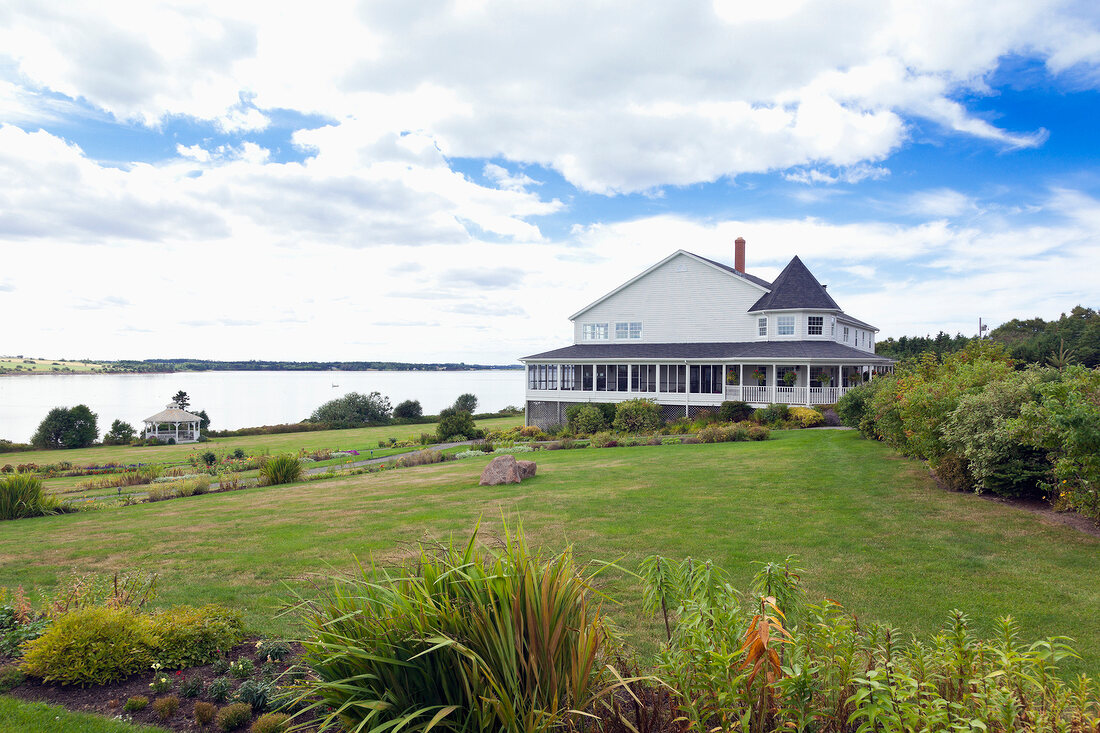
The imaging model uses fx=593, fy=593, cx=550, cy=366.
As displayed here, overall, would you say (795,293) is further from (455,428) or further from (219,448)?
(219,448)

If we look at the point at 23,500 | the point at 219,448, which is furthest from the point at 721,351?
the point at 23,500

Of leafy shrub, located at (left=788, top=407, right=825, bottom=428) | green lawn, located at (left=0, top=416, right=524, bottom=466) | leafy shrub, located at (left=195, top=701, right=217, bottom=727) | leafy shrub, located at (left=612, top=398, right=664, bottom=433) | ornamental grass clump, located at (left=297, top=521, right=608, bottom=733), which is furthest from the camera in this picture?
green lawn, located at (left=0, top=416, right=524, bottom=466)

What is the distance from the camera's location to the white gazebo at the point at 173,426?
136 feet

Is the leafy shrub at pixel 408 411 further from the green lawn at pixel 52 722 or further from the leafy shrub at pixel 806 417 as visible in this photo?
the green lawn at pixel 52 722

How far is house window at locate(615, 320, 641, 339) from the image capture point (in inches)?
1471

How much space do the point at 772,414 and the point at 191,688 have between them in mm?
25882

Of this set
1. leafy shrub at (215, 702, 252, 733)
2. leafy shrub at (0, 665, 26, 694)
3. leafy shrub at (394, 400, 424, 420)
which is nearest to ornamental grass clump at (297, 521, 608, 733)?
leafy shrub at (215, 702, 252, 733)

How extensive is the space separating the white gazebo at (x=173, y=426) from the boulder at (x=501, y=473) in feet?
117

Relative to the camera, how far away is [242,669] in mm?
4750

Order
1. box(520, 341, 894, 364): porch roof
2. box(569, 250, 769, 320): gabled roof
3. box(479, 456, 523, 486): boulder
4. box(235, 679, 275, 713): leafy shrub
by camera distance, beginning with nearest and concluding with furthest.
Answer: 1. box(235, 679, 275, 713): leafy shrub
2. box(479, 456, 523, 486): boulder
3. box(520, 341, 894, 364): porch roof
4. box(569, 250, 769, 320): gabled roof

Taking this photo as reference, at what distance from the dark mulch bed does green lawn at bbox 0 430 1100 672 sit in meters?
1.18

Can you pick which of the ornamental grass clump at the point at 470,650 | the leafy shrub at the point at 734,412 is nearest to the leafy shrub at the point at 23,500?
the ornamental grass clump at the point at 470,650

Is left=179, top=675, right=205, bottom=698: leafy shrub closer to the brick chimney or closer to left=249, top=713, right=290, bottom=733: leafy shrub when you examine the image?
left=249, top=713, right=290, bottom=733: leafy shrub

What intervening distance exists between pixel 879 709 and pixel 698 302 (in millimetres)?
34345
